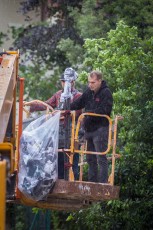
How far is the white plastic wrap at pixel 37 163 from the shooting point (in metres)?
10.7

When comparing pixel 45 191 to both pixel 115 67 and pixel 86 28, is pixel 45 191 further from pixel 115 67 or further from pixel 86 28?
pixel 86 28

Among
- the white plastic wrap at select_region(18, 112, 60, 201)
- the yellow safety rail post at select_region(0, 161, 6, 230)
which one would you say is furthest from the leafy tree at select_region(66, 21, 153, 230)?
the yellow safety rail post at select_region(0, 161, 6, 230)

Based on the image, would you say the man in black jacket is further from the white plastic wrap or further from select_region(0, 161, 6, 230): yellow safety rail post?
select_region(0, 161, 6, 230): yellow safety rail post

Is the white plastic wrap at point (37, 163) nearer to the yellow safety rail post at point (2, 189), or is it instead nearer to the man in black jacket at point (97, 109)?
the man in black jacket at point (97, 109)

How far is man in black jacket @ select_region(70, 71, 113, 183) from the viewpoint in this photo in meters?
11.2

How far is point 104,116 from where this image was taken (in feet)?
36.3

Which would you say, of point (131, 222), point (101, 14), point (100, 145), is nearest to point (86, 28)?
point (101, 14)

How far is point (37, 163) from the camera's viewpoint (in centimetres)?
1072

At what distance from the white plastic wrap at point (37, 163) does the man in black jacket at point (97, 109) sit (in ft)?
1.99

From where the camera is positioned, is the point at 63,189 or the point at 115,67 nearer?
the point at 63,189

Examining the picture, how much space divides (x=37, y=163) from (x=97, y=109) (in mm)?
1109

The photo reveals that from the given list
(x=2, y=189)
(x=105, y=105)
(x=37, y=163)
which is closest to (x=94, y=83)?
(x=105, y=105)

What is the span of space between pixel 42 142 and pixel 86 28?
9824 mm

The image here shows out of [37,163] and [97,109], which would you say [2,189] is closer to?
[37,163]
